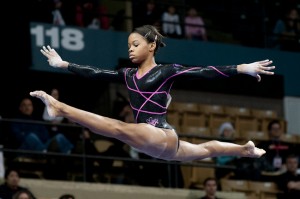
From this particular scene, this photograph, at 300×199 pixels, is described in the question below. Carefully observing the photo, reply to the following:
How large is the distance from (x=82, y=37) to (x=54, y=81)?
1.24m

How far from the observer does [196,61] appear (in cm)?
1603

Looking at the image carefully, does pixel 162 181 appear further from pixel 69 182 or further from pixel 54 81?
pixel 54 81

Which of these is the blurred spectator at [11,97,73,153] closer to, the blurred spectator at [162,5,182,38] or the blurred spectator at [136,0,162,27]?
the blurred spectator at [136,0,162,27]

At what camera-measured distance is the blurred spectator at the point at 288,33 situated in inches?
677

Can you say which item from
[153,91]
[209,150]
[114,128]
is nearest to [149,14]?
[209,150]

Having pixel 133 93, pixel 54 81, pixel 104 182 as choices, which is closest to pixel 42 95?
pixel 133 93

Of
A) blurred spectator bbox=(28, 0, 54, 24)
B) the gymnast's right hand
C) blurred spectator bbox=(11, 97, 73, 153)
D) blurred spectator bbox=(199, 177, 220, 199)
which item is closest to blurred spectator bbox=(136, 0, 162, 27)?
blurred spectator bbox=(28, 0, 54, 24)

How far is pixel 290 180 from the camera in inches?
535

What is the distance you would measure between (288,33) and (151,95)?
8953mm

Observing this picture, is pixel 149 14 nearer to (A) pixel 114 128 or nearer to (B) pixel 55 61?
(B) pixel 55 61

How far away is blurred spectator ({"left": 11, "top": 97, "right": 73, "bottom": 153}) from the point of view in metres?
12.6

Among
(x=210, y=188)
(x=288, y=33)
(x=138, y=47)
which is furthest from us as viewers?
(x=288, y=33)

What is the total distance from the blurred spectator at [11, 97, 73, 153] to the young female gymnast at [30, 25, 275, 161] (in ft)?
11.9

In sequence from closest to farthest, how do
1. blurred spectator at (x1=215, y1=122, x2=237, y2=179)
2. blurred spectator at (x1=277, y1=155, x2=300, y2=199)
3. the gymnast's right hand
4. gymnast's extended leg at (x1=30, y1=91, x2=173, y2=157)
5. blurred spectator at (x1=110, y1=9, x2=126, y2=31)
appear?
gymnast's extended leg at (x1=30, y1=91, x2=173, y2=157) → the gymnast's right hand → blurred spectator at (x1=277, y1=155, x2=300, y2=199) → blurred spectator at (x1=215, y1=122, x2=237, y2=179) → blurred spectator at (x1=110, y1=9, x2=126, y2=31)
